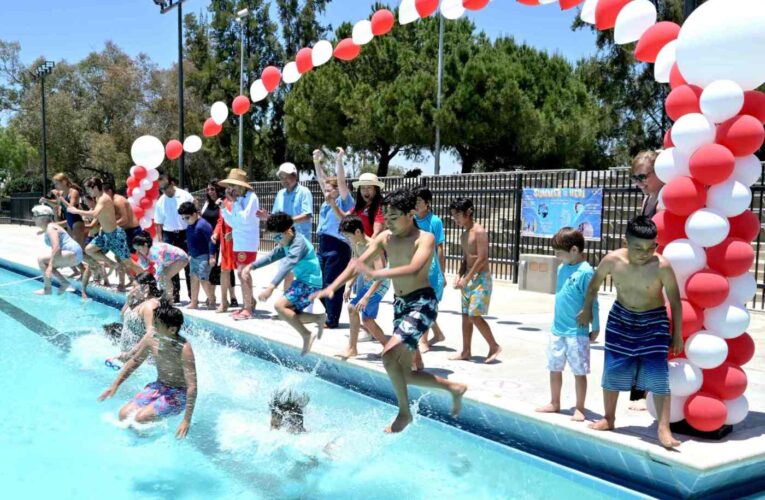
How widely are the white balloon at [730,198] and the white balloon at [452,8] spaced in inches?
165

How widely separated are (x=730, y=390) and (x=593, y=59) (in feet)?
75.2

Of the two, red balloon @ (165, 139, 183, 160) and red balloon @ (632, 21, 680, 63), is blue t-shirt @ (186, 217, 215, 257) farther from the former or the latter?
red balloon @ (632, 21, 680, 63)

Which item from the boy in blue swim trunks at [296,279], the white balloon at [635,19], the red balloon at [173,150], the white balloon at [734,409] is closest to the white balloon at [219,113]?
the red balloon at [173,150]

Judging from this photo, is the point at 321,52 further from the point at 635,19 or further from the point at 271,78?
the point at 635,19

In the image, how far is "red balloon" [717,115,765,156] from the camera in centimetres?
396

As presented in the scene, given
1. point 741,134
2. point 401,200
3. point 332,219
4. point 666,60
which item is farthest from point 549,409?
point 332,219

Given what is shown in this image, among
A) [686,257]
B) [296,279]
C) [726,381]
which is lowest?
[726,381]

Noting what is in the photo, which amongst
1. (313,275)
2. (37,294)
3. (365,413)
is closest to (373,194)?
(313,275)

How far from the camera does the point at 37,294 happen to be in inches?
460

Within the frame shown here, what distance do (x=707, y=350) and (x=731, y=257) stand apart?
0.57 meters

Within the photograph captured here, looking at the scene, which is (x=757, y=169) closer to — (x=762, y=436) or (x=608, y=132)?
(x=762, y=436)

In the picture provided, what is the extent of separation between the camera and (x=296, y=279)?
6.28 meters

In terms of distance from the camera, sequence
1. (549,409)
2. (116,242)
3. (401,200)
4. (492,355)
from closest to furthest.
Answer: (401,200), (549,409), (492,355), (116,242)

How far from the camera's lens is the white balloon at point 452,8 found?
742cm
